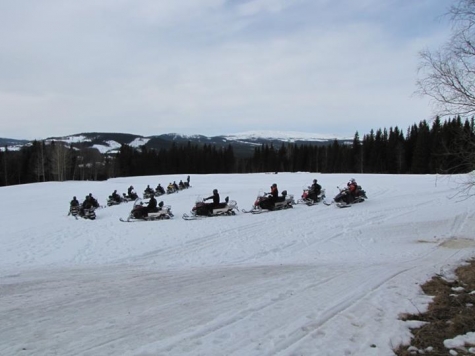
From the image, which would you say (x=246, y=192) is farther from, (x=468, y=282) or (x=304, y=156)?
(x=304, y=156)

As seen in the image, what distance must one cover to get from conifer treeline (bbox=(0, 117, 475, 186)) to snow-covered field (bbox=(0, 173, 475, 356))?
4092 cm

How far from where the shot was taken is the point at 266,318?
18.3ft

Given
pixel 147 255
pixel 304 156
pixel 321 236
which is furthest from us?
pixel 304 156

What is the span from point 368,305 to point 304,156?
8534cm

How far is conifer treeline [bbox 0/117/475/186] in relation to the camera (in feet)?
219

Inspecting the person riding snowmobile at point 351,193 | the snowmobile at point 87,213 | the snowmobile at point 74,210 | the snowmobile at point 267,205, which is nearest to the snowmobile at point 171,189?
the snowmobile at point 74,210

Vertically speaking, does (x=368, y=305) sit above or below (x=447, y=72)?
below

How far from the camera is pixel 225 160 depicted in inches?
3770

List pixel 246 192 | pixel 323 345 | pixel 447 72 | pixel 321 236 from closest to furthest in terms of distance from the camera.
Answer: pixel 323 345, pixel 447 72, pixel 321 236, pixel 246 192

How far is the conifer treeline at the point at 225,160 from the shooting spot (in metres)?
66.9

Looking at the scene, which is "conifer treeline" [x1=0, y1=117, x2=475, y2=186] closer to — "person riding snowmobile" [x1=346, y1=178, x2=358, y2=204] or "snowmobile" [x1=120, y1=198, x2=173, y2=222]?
"person riding snowmobile" [x1=346, y1=178, x2=358, y2=204]

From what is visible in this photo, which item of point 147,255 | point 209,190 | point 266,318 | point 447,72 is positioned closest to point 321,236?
point 147,255

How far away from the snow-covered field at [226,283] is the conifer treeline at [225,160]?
40.9 m

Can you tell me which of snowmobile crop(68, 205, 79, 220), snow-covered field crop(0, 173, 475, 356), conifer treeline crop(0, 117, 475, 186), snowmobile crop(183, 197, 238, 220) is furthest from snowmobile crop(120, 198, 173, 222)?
conifer treeline crop(0, 117, 475, 186)
